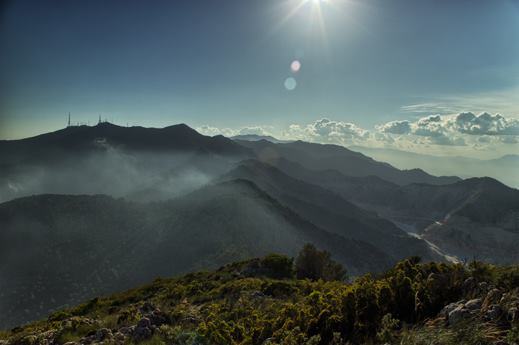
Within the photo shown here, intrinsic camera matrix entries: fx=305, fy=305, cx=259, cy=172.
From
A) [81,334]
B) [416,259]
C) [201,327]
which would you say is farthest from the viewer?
[416,259]

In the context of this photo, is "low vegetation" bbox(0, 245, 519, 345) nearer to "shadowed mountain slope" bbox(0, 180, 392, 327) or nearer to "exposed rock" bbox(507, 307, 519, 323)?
"exposed rock" bbox(507, 307, 519, 323)

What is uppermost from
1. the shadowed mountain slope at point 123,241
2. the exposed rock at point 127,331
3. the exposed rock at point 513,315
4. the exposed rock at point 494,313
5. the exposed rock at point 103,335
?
the exposed rock at point 513,315

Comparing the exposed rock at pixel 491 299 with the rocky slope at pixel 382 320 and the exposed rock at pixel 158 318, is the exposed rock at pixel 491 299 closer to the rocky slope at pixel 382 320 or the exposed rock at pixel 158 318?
the rocky slope at pixel 382 320

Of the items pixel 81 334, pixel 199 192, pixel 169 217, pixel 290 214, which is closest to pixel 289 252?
pixel 290 214

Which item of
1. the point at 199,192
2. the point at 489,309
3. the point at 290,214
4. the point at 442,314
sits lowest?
the point at 290,214

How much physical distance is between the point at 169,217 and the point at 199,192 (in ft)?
97.3

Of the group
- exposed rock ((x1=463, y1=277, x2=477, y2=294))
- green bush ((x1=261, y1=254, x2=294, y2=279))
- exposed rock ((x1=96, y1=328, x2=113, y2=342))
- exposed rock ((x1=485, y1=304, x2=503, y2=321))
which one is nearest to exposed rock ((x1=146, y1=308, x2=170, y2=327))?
exposed rock ((x1=96, y1=328, x2=113, y2=342))

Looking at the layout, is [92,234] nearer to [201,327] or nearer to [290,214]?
[290,214]

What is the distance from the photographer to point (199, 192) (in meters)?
145

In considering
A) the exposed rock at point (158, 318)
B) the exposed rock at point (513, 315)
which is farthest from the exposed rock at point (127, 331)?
Result: the exposed rock at point (513, 315)

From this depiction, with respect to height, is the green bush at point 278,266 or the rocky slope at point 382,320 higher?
the rocky slope at point 382,320

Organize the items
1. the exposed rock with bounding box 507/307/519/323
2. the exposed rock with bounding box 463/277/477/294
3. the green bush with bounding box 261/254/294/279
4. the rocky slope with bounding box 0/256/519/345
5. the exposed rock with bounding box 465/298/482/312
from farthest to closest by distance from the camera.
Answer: the green bush with bounding box 261/254/294/279
the exposed rock with bounding box 463/277/477/294
the exposed rock with bounding box 465/298/482/312
the rocky slope with bounding box 0/256/519/345
the exposed rock with bounding box 507/307/519/323

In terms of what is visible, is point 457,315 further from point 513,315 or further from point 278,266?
point 278,266

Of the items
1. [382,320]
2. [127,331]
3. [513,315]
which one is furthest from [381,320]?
[127,331]
